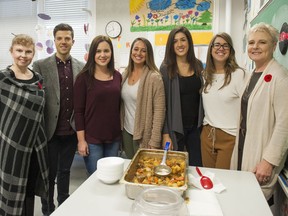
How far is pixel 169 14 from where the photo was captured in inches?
136

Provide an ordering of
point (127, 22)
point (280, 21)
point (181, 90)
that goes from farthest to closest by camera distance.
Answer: point (127, 22)
point (181, 90)
point (280, 21)

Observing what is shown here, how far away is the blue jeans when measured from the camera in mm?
1832

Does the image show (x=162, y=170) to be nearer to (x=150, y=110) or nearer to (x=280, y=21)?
(x=150, y=110)

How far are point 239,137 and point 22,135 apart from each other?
142 centimetres

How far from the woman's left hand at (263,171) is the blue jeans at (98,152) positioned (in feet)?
3.26

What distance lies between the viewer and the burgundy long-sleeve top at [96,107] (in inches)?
70.8

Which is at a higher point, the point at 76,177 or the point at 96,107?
the point at 96,107

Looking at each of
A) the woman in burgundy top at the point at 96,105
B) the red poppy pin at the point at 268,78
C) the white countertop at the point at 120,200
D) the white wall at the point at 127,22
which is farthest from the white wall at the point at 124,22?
the white countertop at the point at 120,200

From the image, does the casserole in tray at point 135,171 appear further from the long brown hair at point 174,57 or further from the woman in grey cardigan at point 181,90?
the long brown hair at point 174,57

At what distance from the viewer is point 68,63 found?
1981 mm

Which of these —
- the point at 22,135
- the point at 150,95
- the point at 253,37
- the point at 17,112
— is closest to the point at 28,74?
the point at 17,112

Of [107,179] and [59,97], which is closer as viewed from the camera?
[107,179]

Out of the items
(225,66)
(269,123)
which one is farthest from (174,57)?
(269,123)

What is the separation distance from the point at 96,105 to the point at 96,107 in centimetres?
2
